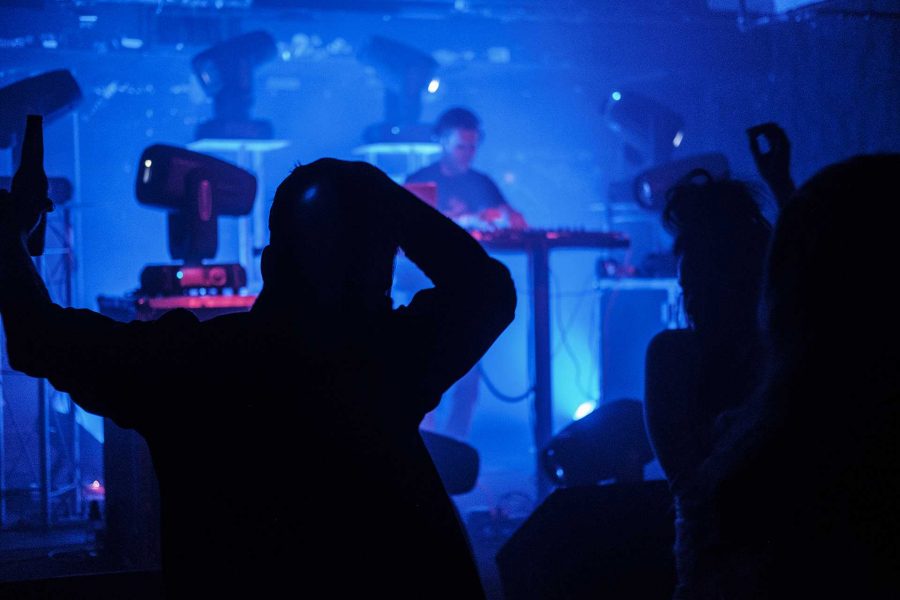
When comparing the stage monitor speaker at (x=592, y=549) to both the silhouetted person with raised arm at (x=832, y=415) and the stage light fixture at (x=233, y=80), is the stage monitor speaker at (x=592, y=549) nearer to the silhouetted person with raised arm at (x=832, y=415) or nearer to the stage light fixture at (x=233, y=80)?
the silhouetted person with raised arm at (x=832, y=415)

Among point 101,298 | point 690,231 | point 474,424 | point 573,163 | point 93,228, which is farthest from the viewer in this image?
point 573,163

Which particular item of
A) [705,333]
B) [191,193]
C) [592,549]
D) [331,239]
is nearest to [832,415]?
[331,239]

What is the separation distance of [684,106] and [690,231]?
22.1 ft

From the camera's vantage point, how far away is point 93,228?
Result: 725 cm

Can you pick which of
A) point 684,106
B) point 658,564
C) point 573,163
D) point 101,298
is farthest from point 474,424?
point 658,564

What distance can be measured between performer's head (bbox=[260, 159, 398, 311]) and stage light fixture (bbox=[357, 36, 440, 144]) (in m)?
5.38

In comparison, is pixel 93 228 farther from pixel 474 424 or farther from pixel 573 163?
pixel 573 163

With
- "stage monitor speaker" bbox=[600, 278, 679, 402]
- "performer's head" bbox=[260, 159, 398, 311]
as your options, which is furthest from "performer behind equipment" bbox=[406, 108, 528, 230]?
"performer's head" bbox=[260, 159, 398, 311]

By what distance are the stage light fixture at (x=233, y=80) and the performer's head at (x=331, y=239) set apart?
5.27 m

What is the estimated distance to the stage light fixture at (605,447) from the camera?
3.62 m

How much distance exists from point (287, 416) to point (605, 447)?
2.55 metres

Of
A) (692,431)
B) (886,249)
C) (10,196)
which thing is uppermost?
(10,196)

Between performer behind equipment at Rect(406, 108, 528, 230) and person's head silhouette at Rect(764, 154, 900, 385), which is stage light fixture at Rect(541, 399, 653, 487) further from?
person's head silhouette at Rect(764, 154, 900, 385)

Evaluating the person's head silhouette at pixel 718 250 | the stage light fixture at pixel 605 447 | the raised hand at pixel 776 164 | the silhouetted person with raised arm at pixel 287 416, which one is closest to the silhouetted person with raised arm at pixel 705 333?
the person's head silhouette at pixel 718 250
